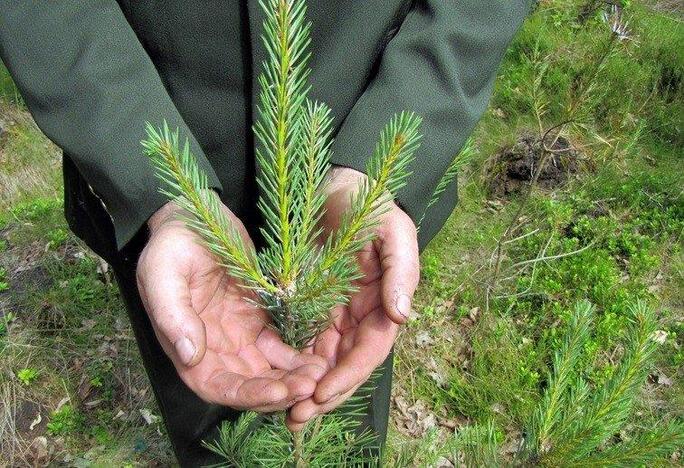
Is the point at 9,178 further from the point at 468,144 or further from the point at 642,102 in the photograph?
the point at 642,102

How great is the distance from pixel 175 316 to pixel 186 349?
0.21 feet

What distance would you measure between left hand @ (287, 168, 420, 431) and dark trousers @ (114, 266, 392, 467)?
0.77 m

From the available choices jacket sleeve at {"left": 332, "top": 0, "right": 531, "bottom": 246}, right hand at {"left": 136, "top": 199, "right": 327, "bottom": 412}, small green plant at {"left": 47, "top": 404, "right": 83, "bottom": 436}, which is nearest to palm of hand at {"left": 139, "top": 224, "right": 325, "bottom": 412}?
right hand at {"left": 136, "top": 199, "right": 327, "bottom": 412}

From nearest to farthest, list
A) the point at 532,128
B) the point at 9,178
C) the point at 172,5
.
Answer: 1. the point at 172,5
2. the point at 532,128
3. the point at 9,178

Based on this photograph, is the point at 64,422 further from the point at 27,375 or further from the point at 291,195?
the point at 291,195

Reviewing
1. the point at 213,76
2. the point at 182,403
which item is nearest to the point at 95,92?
the point at 213,76

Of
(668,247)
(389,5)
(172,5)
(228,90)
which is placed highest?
(389,5)

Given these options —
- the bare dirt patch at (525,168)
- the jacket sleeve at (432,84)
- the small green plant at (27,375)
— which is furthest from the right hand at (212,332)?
the bare dirt patch at (525,168)

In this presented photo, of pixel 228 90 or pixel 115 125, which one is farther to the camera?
pixel 228 90

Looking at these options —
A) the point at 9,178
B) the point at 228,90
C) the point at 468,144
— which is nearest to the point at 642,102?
the point at 468,144

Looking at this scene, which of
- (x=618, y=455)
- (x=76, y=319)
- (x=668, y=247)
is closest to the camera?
(x=618, y=455)

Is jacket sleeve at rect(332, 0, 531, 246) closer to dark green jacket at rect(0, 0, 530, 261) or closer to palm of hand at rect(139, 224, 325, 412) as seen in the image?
dark green jacket at rect(0, 0, 530, 261)

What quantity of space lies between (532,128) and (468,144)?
2.96 meters

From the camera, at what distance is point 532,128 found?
4367 millimetres
